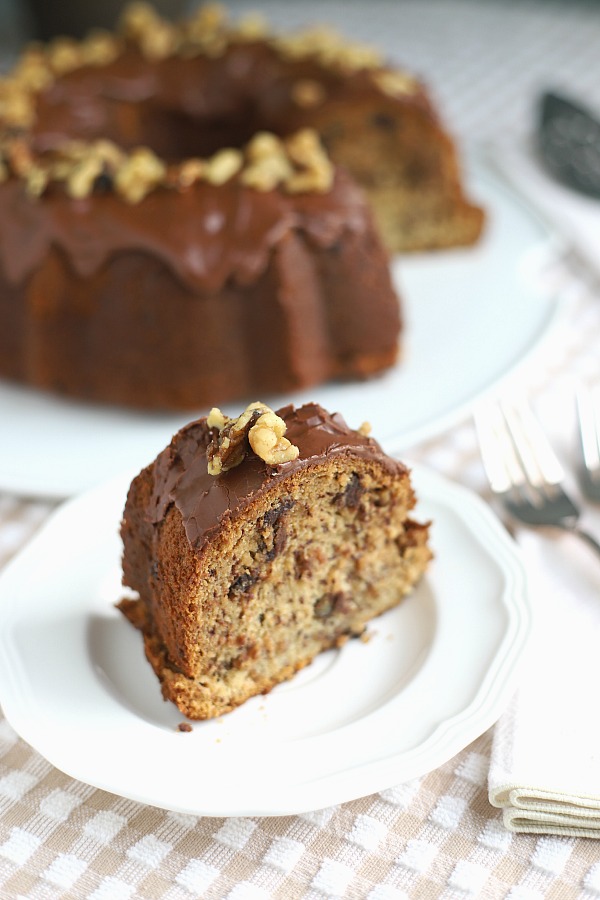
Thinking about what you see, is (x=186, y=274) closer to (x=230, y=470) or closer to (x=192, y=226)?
(x=192, y=226)

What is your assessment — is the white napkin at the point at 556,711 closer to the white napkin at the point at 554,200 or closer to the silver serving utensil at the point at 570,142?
the white napkin at the point at 554,200

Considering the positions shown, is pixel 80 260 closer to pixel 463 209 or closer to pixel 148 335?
pixel 148 335

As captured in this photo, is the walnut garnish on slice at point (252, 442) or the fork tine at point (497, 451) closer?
the walnut garnish on slice at point (252, 442)

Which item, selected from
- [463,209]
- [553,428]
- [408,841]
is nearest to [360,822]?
[408,841]

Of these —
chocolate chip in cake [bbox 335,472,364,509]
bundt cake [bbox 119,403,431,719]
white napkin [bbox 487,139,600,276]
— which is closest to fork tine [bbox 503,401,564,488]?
bundt cake [bbox 119,403,431,719]

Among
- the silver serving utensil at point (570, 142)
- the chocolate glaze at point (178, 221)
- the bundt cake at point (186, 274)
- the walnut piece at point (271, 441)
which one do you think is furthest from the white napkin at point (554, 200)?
the walnut piece at point (271, 441)

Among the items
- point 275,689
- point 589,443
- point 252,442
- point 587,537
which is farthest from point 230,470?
point 589,443

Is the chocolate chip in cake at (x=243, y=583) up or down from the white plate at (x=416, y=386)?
up
